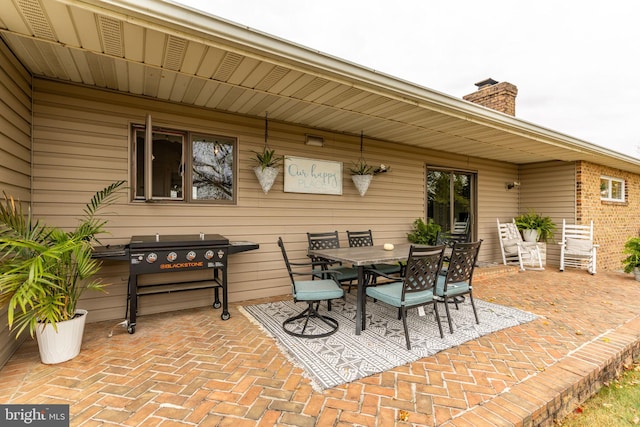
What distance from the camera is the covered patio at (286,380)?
68.7 inches

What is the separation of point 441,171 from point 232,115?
4.80m

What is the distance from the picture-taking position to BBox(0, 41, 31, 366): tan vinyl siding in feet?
7.73

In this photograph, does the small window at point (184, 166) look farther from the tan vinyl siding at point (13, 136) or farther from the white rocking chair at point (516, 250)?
the white rocking chair at point (516, 250)

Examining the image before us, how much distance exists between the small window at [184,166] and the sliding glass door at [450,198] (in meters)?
4.49

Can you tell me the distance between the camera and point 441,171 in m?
6.60

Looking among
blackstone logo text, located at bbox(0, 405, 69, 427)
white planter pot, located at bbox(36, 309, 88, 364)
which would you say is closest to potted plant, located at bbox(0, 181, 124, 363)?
white planter pot, located at bbox(36, 309, 88, 364)

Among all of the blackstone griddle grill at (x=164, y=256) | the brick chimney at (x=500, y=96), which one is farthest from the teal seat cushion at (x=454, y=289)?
the brick chimney at (x=500, y=96)

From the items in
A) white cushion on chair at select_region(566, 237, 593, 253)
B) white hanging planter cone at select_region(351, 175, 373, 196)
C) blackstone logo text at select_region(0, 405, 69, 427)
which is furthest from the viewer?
white cushion on chair at select_region(566, 237, 593, 253)

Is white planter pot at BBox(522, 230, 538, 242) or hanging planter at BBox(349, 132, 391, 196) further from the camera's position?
white planter pot at BBox(522, 230, 538, 242)

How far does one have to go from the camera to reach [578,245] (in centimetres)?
623

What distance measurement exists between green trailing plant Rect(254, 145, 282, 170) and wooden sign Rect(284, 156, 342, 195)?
17cm

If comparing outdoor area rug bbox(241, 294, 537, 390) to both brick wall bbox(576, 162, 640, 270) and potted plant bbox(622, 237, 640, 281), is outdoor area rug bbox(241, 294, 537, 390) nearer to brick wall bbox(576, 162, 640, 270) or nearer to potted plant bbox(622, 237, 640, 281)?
potted plant bbox(622, 237, 640, 281)

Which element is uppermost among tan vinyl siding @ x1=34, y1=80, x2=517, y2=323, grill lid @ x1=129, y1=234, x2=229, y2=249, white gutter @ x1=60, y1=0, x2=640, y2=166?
white gutter @ x1=60, y1=0, x2=640, y2=166

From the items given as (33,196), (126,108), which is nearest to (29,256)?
(33,196)
